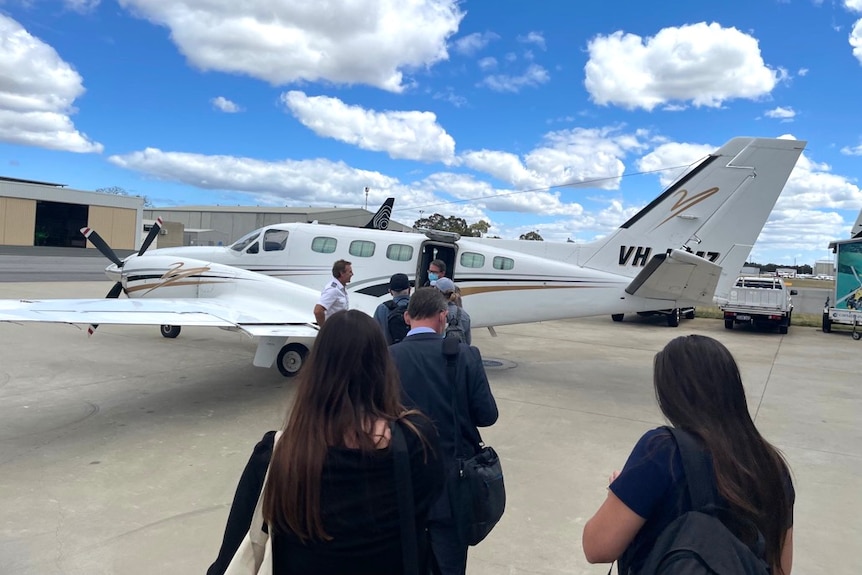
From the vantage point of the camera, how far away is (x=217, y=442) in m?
6.10

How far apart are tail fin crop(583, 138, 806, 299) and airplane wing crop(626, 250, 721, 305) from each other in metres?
0.85

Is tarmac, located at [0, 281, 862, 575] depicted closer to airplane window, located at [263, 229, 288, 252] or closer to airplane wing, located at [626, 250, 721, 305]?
airplane wing, located at [626, 250, 721, 305]

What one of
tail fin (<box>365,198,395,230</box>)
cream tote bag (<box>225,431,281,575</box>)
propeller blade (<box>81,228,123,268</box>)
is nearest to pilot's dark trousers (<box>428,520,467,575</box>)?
cream tote bag (<box>225,431,281,575</box>)

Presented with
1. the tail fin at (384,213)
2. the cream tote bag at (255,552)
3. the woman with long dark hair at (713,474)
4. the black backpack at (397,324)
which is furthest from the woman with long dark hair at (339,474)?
the tail fin at (384,213)

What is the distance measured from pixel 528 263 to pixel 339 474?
925 cm

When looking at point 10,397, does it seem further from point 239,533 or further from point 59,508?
point 239,533

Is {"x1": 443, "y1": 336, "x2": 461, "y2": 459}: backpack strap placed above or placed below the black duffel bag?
above

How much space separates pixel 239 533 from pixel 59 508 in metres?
3.72

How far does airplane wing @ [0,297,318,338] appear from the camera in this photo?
675 cm

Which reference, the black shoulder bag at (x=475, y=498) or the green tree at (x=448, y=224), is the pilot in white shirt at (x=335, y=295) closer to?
the black shoulder bag at (x=475, y=498)

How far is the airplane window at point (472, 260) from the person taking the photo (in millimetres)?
10781

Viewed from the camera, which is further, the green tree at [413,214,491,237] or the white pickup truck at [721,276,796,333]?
the green tree at [413,214,491,237]

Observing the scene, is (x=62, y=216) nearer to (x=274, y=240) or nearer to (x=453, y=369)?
(x=274, y=240)

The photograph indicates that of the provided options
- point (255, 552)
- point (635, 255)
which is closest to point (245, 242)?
point (635, 255)
